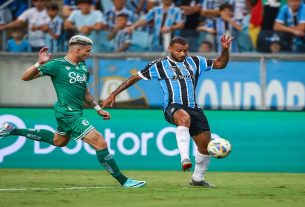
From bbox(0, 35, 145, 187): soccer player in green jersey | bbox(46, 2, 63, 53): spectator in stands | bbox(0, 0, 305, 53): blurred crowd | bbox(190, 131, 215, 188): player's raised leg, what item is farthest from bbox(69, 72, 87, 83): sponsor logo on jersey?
bbox(46, 2, 63, 53): spectator in stands

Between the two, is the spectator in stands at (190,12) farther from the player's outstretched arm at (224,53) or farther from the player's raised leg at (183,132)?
the player's raised leg at (183,132)

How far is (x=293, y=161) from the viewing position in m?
17.8

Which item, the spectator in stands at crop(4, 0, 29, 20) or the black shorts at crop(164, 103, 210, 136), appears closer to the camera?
the black shorts at crop(164, 103, 210, 136)

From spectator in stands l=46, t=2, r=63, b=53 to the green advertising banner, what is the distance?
2.20 m

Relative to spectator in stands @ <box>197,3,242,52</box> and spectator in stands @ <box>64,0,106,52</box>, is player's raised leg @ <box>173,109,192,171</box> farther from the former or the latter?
spectator in stands @ <box>64,0,106,52</box>

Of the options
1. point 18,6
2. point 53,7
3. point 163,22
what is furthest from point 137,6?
point 18,6

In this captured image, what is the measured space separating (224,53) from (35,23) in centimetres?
783

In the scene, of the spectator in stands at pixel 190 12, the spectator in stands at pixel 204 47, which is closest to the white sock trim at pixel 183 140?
the spectator in stands at pixel 204 47

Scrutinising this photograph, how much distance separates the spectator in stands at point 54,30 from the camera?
19594 mm

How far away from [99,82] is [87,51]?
5.54 meters

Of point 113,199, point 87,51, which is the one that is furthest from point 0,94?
point 113,199

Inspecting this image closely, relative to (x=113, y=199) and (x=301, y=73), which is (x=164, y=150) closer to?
(x=301, y=73)

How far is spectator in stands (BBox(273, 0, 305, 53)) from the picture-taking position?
18.8m

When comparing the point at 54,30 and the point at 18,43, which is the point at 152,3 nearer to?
the point at 54,30
